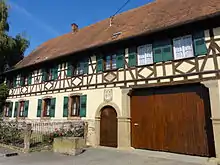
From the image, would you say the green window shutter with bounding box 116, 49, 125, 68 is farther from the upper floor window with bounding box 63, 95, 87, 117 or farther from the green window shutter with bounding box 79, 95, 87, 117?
the upper floor window with bounding box 63, 95, 87, 117

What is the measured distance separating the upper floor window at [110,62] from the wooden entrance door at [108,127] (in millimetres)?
2214

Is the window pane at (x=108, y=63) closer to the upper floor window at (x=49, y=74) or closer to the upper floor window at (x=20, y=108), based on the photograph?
the upper floor window at (x=49, y=74)

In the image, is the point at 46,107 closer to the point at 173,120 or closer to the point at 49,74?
the point at 49,74

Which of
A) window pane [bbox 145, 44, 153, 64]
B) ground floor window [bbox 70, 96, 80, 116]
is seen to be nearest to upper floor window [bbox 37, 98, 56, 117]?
ground floor window [bbox 70, 96, 80, 116]

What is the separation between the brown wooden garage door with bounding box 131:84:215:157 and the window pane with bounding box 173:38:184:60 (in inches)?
53.7

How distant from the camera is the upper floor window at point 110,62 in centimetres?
1117

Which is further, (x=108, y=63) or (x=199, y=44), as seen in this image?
(x=108, y=63)

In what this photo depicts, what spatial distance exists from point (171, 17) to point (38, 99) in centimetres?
1040

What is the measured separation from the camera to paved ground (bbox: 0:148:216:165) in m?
7.35

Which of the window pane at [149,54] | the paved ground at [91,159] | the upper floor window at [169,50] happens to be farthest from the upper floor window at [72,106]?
the window pane at [149,54]

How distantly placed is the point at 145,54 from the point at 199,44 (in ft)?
8.29

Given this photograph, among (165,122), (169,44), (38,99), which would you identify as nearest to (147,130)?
(165,122)

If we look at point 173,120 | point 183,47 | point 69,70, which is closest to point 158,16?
point 183,47

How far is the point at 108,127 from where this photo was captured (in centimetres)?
1078
